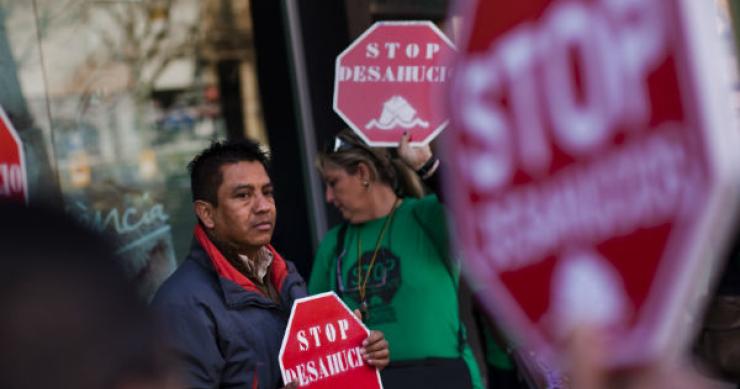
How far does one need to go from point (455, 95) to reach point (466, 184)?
0.31 feet

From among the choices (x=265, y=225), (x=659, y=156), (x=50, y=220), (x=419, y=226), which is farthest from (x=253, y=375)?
(x=659, y=156)

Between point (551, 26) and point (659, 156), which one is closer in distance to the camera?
point (659, 156)

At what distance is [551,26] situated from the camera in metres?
1.11

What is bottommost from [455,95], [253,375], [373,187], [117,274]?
[253,375]

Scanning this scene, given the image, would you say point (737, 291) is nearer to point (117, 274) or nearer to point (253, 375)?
point (253, 375)

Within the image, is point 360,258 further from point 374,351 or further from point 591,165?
point 591,165

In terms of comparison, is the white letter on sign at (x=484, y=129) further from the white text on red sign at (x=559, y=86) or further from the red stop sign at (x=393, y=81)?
the red stop sign at (x=393, y=81)

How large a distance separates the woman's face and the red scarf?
904 mm

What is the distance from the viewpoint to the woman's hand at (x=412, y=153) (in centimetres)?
406

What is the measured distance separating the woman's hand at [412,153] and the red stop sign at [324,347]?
0.93m

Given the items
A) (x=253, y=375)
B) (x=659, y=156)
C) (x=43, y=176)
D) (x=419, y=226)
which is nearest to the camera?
(x=659, y=156)

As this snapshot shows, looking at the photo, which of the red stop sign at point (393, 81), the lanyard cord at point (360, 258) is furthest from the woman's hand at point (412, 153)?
the lanyard cord at point (360, 258)

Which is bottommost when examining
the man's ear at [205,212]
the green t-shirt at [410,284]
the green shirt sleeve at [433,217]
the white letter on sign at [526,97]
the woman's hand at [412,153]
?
the green t-shirt at [410,284]

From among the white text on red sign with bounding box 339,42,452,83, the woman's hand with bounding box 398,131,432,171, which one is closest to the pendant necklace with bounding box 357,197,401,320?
the woman's hand with bounding box 398,131,432,171
